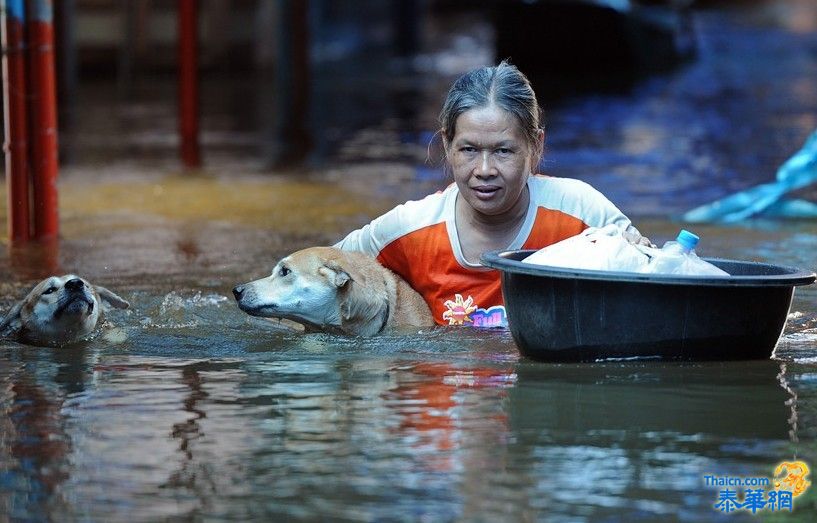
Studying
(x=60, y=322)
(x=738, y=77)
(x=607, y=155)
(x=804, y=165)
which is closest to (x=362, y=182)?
(x=607, y=155)

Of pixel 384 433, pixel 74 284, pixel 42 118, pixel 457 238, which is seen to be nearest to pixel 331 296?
pixel 457 238

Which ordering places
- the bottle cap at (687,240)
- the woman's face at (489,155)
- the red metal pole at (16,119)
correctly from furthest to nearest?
the red metal pole at (16,119) < the woman's face at (489,155) < the bottle cap at (687,240)

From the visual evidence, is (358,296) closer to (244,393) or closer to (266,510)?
(244,393)

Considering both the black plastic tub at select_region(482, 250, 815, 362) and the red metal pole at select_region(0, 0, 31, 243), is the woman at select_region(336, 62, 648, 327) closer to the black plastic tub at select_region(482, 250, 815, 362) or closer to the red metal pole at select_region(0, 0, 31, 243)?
the black plastic tub at select_region(482, 250, 815, 362)

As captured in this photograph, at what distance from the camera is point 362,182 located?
11.4 meters

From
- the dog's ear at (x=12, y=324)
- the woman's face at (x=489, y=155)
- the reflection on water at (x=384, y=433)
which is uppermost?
the woman's face at (x=489, y=155)

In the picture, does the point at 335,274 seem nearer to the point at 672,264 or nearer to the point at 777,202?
the point at 672,264

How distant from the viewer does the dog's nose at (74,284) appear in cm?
618

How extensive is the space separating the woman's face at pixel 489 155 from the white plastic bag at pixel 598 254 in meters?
0.50

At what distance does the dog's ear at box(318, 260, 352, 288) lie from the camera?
578 centimetres

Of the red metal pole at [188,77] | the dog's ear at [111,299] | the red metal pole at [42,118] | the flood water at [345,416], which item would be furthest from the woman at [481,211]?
the red metal pole at [188,77]

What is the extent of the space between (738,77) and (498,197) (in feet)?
55.7

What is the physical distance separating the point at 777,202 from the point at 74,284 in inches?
199

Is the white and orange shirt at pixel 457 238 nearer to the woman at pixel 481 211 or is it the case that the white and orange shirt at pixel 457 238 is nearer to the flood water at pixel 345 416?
the woman at pixel 481 211
